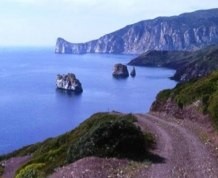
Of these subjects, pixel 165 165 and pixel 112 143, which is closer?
pixel 165 165

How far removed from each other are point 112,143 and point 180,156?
400cm

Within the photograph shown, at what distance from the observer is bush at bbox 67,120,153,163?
27.2 metres

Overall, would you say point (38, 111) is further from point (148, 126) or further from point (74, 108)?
point (148, 126)

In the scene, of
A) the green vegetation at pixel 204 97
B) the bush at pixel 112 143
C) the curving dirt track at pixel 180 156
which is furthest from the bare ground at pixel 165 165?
the green vegetation at pixel 204 97

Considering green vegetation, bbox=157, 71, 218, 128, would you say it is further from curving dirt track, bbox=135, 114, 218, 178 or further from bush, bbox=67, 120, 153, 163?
bush, bbox=67, 120, 153, 163

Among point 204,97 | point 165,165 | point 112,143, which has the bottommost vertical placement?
point 165,165

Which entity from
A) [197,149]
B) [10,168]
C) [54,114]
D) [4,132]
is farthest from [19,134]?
[197,149]

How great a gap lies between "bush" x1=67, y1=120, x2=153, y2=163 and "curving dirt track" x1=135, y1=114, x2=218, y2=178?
1.71 meters

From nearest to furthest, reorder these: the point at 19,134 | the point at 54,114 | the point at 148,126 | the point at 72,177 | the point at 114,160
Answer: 1. the point at 72,177
2. the point at 114,160
3. the point at 148,126
4. the point at 19,134
5. the point at 54,114

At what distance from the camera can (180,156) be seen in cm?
2831

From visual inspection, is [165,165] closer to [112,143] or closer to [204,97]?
[112,143]

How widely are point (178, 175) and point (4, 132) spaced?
115150 mm

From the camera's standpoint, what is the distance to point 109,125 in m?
28.6

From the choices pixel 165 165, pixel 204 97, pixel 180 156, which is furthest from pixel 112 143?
pixel 204 97
